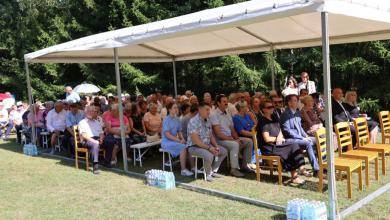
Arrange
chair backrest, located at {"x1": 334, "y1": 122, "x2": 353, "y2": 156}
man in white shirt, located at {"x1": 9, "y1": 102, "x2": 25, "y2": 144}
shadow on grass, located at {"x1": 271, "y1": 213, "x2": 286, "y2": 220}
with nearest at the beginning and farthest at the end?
1. shadow on grass, located at {"x1": 271, "y1": 213, "x2": 286, "y2": 220}
2. chair backrest, located at {"x1": 334, "y1": 122, "x2": 353, "y2": 156}
3. man in white shirt, located at {"x1": 9, "y1": 102, "x2": 25, "y2": 144}

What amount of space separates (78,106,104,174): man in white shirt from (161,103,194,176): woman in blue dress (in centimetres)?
145

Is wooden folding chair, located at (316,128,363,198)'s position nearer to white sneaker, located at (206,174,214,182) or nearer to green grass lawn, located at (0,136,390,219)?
green grass lawn, located at (0,136,390,219)

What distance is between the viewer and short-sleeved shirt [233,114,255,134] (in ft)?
22.7

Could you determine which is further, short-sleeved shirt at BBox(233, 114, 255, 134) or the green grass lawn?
short-sleeved shirt at BBox(233, 114, 255, 134)

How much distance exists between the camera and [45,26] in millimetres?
24188

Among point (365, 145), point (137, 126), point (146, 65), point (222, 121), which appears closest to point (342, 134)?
point (365, 145)

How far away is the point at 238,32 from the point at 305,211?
4.78m

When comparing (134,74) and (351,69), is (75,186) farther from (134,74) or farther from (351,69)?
(134,74)

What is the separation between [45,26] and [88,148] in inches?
745

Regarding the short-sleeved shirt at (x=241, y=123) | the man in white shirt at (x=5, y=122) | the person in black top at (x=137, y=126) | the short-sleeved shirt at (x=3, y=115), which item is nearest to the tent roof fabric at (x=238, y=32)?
the person in black top at (x=137, y=126)

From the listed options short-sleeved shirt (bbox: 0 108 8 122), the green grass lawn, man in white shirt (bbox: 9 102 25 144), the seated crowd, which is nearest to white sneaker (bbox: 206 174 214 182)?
the seated crowd

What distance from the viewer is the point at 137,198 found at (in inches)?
215

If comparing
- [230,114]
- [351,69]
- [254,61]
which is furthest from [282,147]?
[254,61]

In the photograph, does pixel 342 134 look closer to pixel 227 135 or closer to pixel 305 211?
pixel 227 135
